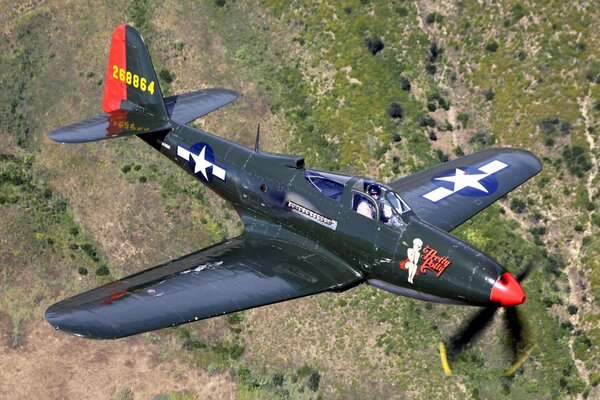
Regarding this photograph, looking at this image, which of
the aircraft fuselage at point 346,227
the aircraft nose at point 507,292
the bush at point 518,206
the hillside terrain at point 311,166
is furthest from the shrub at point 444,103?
the aircraft nose at point 507,292

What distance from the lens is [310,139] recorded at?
157ft

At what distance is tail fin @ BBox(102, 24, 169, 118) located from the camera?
33.2 m

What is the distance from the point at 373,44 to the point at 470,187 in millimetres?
22059

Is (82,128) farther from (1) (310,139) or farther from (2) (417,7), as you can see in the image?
(2) (417,7)

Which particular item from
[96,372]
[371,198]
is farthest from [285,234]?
[96,372]

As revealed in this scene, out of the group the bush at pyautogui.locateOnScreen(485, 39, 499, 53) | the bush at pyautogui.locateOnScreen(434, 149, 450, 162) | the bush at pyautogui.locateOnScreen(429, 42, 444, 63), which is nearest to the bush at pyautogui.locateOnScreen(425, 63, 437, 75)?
the bush at pyautogui.locateOnScreen(429, 42, 444, 63)

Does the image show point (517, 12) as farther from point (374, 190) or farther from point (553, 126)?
point (374, 190)

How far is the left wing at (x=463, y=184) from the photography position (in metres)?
30.2

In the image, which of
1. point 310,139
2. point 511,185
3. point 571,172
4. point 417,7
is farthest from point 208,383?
point 417,7

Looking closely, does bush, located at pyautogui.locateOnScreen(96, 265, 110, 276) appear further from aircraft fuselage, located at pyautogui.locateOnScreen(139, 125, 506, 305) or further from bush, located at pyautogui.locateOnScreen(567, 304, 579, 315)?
bush, located at pyautogui.locateOnScreen(567, 304, 579, 315)

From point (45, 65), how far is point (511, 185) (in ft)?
104

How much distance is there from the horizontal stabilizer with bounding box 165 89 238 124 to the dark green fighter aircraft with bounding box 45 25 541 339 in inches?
3.2

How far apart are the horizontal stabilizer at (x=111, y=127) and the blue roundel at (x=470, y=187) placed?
32.9 feet

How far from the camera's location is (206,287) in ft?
87.0
